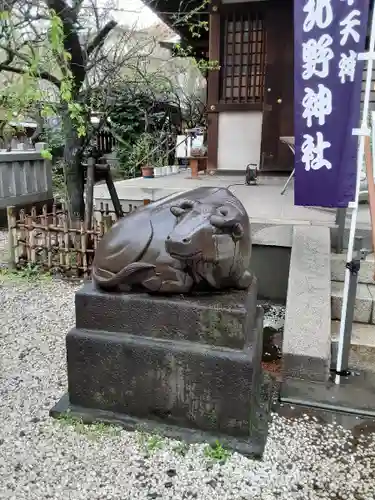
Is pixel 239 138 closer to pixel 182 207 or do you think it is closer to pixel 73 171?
pixel 73 171

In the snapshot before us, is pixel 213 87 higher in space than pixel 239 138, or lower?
higher

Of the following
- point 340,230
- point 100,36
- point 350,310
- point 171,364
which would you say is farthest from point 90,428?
point 100,36

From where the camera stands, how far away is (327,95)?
9.63ft

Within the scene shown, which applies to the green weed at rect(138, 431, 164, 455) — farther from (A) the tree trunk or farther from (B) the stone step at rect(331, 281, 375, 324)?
(A) the tree trunk

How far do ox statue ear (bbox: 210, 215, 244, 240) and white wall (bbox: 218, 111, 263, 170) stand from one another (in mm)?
7026

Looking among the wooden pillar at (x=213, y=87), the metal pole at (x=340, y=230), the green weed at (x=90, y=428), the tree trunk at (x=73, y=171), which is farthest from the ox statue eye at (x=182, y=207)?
the wooden pillar at (x=213, y=87)

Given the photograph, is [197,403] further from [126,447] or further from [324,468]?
[324,468]

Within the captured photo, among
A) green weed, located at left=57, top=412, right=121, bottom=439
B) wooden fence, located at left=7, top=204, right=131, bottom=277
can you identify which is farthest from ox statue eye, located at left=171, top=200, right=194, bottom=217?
wooden fence, located at left=7, top=204, right=131, bottom=277

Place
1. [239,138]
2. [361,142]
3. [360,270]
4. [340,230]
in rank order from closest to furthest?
1. [361,142]
2. [360,270]
3. [340,230]
4. [239,138]

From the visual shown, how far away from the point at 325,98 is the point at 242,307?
1655 millimetres

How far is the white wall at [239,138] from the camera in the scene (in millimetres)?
8734

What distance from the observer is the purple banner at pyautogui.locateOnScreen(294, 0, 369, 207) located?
2.83 m

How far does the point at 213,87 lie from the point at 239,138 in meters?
1.17

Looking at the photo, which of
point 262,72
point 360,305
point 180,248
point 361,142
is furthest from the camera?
point 262,72
